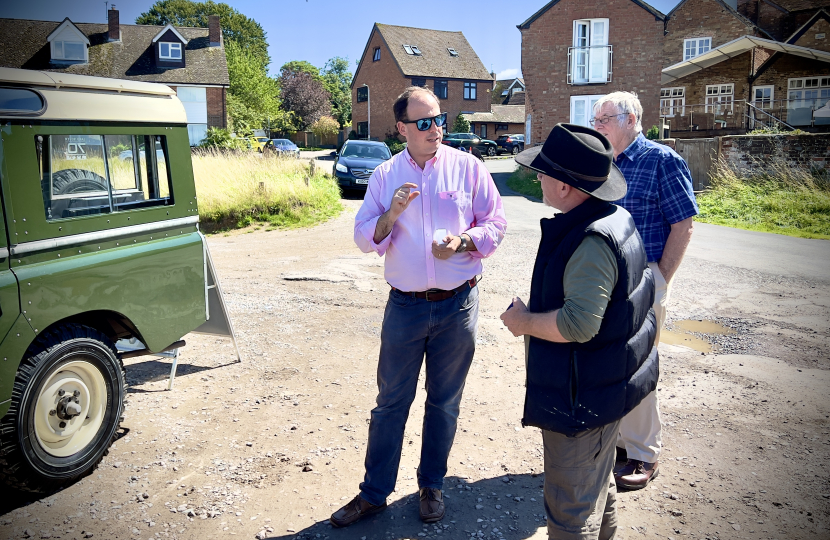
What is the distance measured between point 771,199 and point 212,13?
65403 millimetres

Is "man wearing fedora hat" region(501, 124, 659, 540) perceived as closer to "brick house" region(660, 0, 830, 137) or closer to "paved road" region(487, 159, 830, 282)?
"paved road" region(487, 159, 830, 282)

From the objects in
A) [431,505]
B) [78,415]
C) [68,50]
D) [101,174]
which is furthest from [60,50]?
[431,505]

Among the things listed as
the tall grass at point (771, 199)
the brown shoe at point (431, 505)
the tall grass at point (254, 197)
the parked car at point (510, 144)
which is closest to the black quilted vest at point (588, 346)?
the brown shoe at point (431, 505)

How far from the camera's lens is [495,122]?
55.8 meters

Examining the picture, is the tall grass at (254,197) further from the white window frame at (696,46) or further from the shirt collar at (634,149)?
the white window frame at (696,46)

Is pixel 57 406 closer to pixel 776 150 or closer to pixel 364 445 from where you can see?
pixel 364 445

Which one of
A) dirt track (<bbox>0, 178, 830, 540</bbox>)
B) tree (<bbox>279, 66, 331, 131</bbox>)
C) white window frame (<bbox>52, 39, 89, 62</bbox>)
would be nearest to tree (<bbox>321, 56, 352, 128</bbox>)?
tree (<bbox>279, 66, 331, 131</bbox>)

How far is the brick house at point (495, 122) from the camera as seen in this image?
54906 mm

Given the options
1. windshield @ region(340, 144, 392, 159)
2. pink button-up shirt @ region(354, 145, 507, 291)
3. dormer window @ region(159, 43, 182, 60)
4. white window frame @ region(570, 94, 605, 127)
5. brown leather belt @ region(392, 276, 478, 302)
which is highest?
dormer window @ region(159, 43, 182, 60)

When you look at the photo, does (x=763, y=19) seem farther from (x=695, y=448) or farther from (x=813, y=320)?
(x=695, y=448)

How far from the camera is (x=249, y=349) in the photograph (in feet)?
19.9

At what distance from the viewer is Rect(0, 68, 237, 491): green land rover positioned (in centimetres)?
342

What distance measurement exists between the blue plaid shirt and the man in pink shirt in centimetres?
97

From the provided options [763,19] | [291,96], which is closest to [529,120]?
[763,19]
